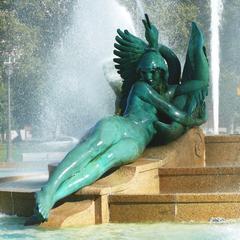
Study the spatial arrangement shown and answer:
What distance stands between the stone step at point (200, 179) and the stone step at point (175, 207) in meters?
1.00

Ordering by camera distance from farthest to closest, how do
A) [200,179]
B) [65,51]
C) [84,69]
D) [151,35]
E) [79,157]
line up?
1. [65,51]
2. [84,69]
3. [151,35]
4. [200,179]
5. [79,157]

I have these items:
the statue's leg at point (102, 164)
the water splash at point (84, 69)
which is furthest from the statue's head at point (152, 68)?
the water splash at point (84, 69)

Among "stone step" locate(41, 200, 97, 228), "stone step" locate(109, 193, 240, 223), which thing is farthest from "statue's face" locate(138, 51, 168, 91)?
"stone step" locate(41, 200, 97, 228)

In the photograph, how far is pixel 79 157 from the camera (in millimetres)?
7109

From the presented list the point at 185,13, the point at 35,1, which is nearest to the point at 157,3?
the point at 185,13

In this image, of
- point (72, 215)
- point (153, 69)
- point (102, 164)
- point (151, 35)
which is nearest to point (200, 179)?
point (102, 164)

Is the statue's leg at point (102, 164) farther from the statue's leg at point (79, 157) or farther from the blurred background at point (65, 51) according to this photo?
the blurred background at point (65, 51)

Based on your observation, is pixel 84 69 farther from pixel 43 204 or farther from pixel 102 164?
pixel 43 204

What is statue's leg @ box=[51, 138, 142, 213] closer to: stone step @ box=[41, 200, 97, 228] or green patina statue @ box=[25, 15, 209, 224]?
green patina statue @ box=[25, 15, 209, 224]

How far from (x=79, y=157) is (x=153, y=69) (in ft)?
6.31

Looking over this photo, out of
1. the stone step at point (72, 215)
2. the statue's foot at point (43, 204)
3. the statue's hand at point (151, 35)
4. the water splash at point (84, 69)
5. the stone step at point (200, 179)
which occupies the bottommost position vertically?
the stone step at point (72, 215)

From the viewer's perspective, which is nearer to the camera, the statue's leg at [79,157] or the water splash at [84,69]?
the statue's leg at [79,157]

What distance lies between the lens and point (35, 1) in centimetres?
3453

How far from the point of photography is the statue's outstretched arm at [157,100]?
27.1ft
